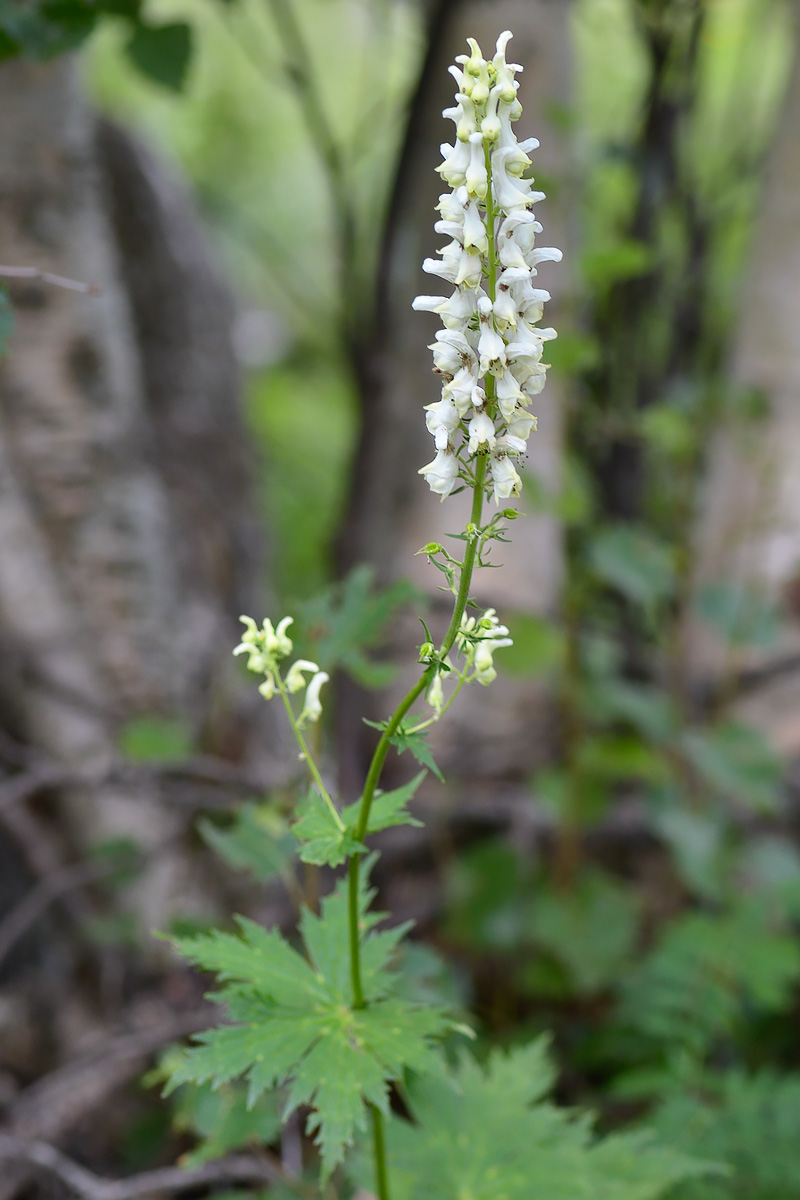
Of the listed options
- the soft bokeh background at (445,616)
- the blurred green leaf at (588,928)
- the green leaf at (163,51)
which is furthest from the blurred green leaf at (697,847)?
the green leaf at (163,51)

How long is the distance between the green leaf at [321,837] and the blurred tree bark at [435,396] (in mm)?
1244

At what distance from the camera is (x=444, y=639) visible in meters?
0.73

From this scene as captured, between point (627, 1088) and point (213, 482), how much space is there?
188cm

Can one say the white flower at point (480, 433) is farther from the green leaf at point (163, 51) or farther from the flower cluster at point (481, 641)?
the green leaf at point (163, 51)

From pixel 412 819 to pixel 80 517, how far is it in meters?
1.30

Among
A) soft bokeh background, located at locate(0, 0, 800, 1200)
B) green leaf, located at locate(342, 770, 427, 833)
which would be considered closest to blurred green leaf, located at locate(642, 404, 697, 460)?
soft bokeh background, located at locate(0, 0, 800, 1200)

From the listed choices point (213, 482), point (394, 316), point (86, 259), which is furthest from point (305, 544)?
point (86, 259)

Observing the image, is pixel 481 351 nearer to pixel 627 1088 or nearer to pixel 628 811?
pixel 627 1088

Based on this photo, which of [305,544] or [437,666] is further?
[305,544]

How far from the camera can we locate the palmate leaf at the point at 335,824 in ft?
2.44

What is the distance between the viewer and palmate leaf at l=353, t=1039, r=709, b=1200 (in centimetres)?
96

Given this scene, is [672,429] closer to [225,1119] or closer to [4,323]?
[4,323]

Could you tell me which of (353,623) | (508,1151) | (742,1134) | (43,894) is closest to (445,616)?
(353,623)

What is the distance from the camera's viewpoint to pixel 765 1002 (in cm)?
159
